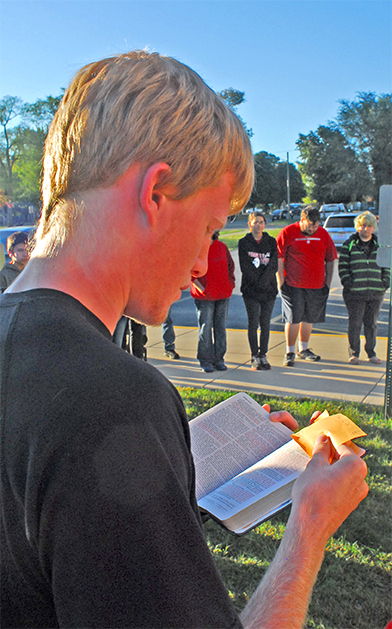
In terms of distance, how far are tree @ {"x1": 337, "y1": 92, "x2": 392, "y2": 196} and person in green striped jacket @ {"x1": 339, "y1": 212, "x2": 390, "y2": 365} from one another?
134ft

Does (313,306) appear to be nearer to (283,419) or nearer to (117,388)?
(283,419)

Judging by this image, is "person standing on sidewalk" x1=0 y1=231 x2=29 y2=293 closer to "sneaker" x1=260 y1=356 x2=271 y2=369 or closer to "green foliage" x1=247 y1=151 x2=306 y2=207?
"sneaker" x1=260 y1=356 x2=271 y2=369

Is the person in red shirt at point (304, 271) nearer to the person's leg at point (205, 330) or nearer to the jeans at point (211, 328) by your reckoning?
the jeans at point (211, 328)

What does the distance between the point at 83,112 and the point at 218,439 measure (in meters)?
1.12

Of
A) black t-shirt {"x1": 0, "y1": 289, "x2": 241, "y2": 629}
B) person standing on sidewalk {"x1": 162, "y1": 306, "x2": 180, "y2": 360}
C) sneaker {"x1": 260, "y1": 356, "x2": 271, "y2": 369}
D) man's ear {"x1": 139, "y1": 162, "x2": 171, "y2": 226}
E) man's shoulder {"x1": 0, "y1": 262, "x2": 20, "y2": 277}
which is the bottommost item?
sneaker {"x1": 260, "y1": 356, "x2": 271, "y2": 369}

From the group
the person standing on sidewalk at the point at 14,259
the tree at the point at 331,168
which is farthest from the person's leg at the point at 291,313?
the tree at the point at 331,168

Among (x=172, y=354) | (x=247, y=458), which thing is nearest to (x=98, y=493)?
(x=247, y=458)

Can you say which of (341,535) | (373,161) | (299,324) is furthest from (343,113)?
(341,535)

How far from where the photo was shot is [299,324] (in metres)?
6.56

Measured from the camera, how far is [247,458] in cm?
158

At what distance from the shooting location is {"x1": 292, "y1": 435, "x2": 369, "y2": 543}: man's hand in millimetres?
917

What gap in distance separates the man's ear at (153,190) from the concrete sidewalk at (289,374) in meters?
4.79

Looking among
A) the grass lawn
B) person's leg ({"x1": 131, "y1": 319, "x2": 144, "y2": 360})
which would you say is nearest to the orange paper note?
the grass lawn

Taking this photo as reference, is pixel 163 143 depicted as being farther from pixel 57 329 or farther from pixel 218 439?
pixel 218 439
